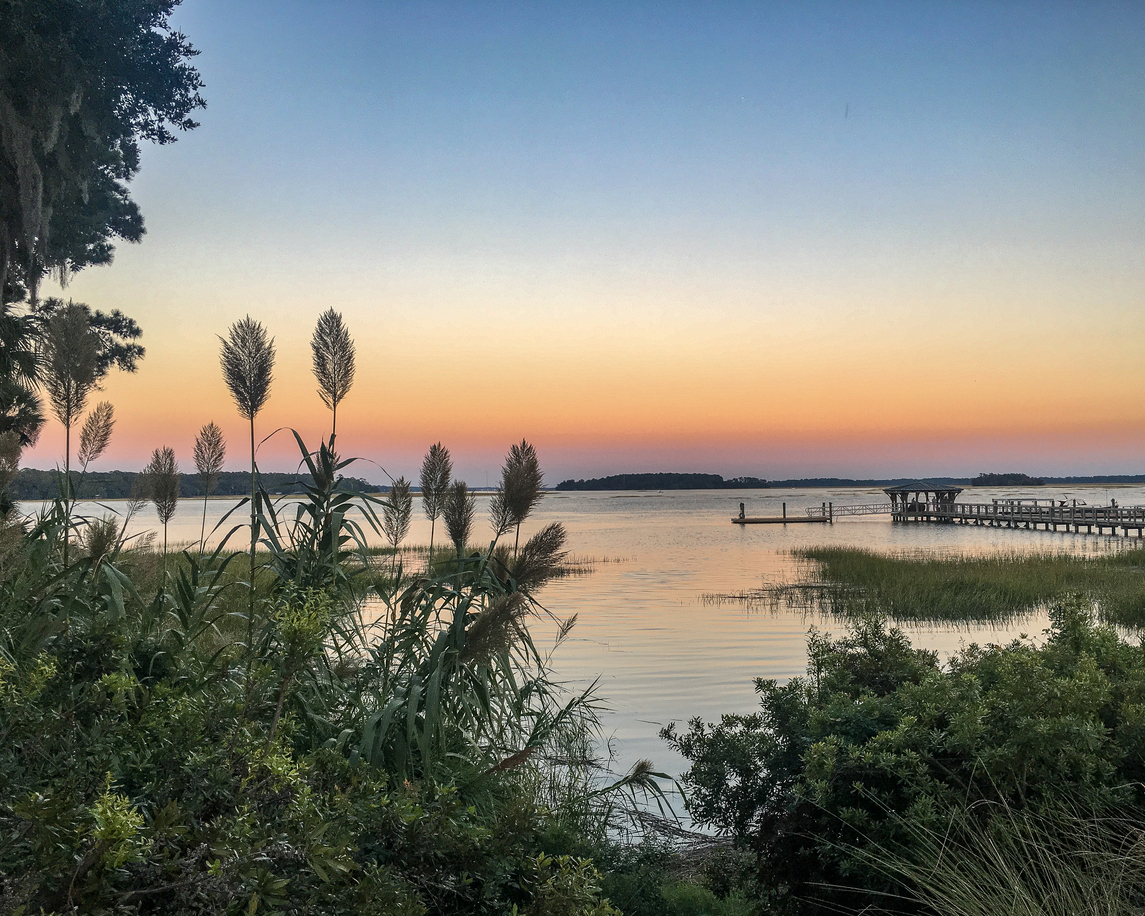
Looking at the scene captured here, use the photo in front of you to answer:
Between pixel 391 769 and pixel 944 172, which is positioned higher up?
pixel 944 172

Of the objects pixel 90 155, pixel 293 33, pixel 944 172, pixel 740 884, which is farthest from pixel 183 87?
pixel 944 172

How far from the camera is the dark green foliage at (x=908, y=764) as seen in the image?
9.75 feet

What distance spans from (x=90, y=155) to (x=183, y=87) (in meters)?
3.27

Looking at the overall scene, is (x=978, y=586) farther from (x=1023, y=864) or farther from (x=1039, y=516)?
(x=1039, y=516)

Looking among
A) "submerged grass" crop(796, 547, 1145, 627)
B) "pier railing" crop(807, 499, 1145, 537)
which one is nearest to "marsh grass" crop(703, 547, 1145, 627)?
"submerged grass" crop(796, 547, 1145, 627)

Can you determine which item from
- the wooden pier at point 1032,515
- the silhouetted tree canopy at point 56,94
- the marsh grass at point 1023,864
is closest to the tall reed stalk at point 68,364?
the silhouetted tree canopy at point 56,94

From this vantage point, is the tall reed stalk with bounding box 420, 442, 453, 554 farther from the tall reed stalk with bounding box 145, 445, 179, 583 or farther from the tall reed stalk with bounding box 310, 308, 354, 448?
the tall reed stalk with bounding box 145, 445, 179, 583

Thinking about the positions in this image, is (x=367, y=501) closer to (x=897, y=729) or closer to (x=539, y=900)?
(x=539, y=900)

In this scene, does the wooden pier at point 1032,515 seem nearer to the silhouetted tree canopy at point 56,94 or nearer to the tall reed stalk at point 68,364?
the silhouetted tree canopy at point 56,94

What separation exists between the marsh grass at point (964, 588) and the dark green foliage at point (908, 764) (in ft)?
38.1

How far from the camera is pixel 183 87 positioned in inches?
444

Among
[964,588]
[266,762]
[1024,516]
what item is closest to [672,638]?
[964,588]

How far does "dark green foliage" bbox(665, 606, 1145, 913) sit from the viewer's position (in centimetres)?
297

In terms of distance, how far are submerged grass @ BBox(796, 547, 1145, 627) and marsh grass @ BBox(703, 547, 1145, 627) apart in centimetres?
2
